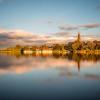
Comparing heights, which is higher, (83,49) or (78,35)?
(78,35)

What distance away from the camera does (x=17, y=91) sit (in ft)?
56.7

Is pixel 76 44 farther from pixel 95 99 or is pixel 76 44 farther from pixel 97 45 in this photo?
pixel 95 99

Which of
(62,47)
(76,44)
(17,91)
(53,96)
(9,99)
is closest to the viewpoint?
(9,99)

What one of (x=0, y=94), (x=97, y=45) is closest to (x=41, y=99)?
(x=0, y=94)

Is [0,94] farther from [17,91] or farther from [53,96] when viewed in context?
[53,96]

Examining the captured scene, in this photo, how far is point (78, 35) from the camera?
511ft

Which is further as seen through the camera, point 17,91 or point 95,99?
point 17,91

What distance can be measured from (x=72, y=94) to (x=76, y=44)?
135 meters

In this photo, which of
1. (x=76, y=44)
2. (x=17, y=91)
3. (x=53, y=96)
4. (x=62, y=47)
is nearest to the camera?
(x=53, y=96)

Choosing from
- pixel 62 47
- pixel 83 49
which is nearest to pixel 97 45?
pixel 83 49

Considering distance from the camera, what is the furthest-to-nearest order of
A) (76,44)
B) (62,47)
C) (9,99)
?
(62,47) < (76,44) < (9,99)

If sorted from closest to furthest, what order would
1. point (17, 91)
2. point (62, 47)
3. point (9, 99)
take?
1. point (9, 99)
2. point (17, 91)
3. point (62, 47)

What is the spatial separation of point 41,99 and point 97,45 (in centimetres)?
14687

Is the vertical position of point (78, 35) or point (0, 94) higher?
point (78, 35)
